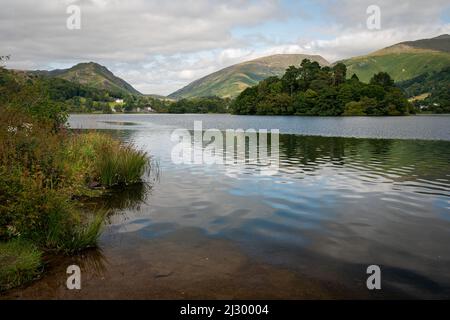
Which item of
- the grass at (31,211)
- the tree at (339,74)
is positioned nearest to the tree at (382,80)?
the tree at (339,74)

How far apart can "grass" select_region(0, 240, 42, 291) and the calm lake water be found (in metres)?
0.29

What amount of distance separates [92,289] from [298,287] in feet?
14.0

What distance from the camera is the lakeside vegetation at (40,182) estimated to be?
29.7 feet

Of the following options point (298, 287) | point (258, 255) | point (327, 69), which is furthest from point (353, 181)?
point (327, 69)

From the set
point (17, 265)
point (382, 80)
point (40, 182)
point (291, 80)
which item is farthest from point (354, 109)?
point (17, 265)

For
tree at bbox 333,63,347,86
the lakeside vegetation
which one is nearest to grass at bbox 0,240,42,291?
the lakeside vegetation

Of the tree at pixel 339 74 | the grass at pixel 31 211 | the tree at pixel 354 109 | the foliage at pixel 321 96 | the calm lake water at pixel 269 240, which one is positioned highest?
the tree at pixel 339 74

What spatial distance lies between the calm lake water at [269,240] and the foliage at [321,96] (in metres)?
126

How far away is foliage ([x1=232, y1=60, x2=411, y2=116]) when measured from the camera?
14012 centimetres

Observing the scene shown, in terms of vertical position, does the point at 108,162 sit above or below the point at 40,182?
below

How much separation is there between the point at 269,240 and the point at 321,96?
14462cm

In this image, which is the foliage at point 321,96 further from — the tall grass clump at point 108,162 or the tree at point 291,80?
the tall grass clump at point 108,162

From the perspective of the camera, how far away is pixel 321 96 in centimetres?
14838

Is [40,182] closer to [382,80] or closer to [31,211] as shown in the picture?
[31,211]
